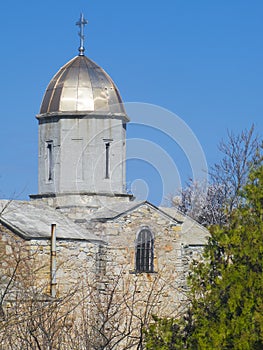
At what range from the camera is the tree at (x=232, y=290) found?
11.4 meters

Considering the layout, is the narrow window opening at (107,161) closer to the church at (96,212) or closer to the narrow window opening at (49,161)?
the church at (96,212)

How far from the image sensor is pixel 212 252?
12.4 meters

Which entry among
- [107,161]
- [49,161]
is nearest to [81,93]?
[107,161]

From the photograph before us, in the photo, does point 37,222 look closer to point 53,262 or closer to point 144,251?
point 53,262

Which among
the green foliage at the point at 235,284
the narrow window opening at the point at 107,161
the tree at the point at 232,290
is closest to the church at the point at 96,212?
the narrow window opening at the point at 107,161

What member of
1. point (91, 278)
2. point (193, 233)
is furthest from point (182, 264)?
point (91, 278)

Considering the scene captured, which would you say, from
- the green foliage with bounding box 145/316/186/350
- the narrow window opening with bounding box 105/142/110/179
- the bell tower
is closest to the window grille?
the bell tower

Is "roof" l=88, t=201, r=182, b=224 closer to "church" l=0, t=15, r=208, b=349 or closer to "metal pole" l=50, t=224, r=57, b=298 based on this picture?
"church" l=0, t=15, r=208, b=349

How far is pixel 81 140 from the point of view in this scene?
27328 mm

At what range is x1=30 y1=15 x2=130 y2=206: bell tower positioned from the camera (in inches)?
1069

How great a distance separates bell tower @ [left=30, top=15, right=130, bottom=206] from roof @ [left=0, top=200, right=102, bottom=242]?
1.06m

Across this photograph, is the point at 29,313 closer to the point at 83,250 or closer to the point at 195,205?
the point at 83,250

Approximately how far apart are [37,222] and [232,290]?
13.4m

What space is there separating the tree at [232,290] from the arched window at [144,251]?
12935 millimetres
